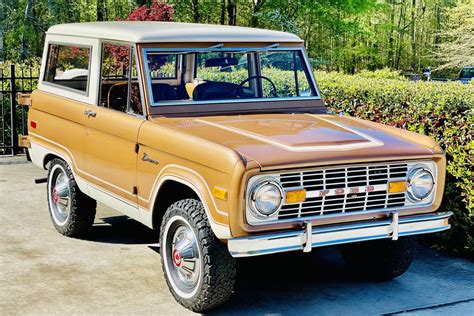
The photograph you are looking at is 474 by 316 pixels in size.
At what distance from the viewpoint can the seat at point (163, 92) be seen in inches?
248

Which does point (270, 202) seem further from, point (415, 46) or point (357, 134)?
point (415, 46)

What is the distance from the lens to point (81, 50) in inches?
291

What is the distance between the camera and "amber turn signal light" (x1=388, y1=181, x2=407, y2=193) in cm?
554

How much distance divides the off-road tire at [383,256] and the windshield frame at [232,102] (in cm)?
139

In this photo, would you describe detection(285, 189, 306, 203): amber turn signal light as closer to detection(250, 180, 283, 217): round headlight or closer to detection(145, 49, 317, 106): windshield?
detection(250, 180, 283, 217): round headlight

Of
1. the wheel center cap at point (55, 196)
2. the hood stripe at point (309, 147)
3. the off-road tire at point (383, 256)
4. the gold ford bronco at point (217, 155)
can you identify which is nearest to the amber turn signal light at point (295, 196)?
the gold ford bronco at point (217, 155)

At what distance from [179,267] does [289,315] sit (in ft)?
2.92

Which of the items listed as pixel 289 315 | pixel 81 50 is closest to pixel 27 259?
pixel 81 50

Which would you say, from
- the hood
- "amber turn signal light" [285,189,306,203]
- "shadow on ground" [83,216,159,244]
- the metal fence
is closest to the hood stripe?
the hood

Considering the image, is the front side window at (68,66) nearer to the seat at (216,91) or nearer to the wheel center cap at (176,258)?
the seat at (216,91)

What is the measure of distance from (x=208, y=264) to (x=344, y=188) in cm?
110

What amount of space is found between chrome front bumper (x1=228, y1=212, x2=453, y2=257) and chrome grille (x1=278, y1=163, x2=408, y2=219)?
127 mm

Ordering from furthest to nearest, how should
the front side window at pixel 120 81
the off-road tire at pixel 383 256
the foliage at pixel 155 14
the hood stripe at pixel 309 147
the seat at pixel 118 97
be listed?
the foliage at pixel 155 14 < the seat at pixel 118 97 < the front side window at pixel 120 81 < the off-road tire at pixel 383 256 < the hood stripe at pixel 309 147

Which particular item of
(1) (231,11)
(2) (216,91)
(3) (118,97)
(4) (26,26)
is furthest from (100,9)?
(2) (216,91)
